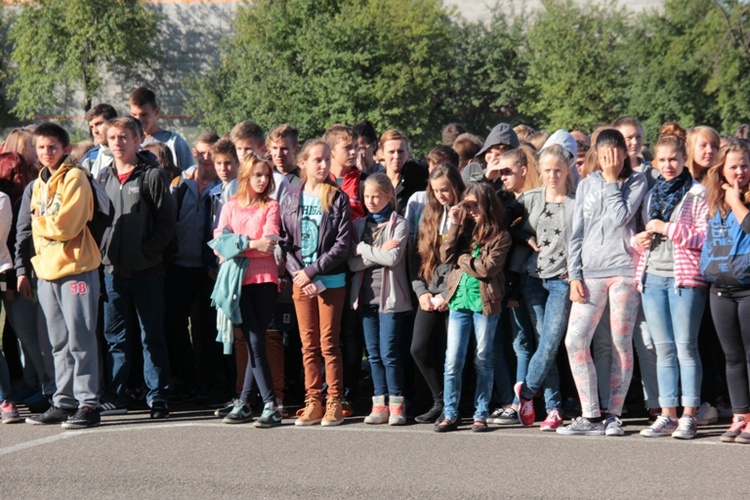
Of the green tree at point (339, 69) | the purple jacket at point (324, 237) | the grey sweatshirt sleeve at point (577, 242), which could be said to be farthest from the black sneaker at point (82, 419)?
the green tree at point (339, 69)

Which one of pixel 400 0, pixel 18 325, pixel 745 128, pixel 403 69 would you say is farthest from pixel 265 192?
pixel 400 0

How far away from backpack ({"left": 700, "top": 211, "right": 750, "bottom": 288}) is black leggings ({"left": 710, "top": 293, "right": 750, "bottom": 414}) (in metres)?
0.16

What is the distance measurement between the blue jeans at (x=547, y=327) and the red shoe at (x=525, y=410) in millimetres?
36

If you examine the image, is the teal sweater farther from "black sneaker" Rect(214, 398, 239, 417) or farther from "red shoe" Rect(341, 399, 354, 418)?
"red shoe" Rect(341, 399, 354, 418)

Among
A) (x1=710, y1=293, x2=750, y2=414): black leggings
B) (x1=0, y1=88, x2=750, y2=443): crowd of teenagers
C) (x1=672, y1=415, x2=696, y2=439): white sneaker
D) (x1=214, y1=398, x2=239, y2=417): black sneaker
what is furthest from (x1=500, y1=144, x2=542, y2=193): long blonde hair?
(x1=214, y1=398, x2=239, y2=417): black sneaker

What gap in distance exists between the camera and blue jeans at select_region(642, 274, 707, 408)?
6887mm

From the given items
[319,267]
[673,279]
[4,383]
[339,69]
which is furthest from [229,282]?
[339,69]

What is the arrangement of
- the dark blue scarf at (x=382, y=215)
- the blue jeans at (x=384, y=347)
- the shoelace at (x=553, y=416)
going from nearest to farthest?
the shoelace at (x=553, y=416) < the blue jeans at (x=384, y=347) < the dark blue scarf at (x=382, y=215)

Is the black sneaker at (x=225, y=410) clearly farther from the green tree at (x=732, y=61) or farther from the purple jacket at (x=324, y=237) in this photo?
the green tree at (x=732, y=61)

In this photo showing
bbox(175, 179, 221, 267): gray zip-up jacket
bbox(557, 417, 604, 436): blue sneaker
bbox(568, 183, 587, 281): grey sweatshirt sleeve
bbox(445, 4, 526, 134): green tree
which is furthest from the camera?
bbox(445, 4, 526, 134): green tree

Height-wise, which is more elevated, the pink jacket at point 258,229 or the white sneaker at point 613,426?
the pink jacket at point 258,229

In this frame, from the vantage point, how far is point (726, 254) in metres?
6.68

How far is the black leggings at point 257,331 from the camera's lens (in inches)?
297

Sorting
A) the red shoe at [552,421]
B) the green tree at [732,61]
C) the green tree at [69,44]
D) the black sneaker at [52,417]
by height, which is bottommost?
the red shoe at [552,421]
